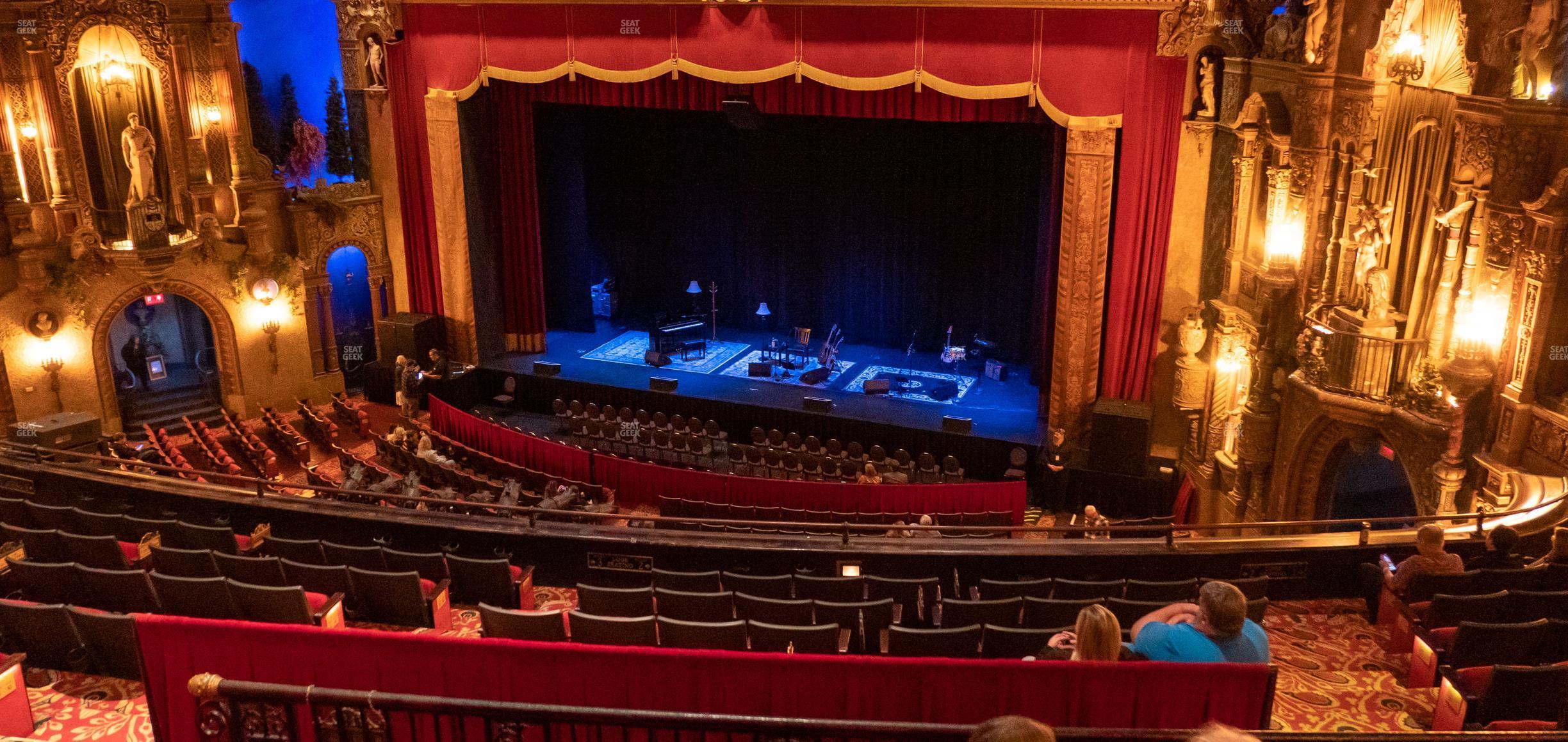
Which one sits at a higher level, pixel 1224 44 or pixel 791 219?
pixel 1224 44

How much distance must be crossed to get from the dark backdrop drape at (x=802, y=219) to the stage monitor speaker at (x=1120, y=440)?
3.41 m

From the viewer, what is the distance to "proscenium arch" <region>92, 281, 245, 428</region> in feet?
53.9

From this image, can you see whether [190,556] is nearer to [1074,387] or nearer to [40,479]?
[40,479]

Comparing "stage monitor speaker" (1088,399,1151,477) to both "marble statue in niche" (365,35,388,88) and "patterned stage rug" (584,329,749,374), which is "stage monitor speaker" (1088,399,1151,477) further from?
"marble statue in niche" (365,35,388,88)

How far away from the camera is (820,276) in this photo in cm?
1953

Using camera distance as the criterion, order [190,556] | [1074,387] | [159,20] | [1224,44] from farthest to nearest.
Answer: [159,20], [1074,387], [1224,44], [190,556]

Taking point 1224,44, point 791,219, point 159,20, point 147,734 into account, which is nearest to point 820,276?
point 791,219

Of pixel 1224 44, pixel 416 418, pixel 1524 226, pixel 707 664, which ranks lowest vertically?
pixel 416 418

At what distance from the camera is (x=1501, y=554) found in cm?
693

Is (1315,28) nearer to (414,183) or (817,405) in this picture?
(817,405)

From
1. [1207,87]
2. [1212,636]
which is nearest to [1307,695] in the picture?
[1212,636]

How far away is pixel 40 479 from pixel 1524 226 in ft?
39.9

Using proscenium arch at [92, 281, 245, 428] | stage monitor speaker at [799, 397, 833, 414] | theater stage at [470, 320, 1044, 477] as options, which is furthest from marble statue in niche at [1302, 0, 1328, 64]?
proscenium arch at [92, 281, 245, 428]

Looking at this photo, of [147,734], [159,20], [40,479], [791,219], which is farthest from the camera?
[791,219]
